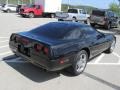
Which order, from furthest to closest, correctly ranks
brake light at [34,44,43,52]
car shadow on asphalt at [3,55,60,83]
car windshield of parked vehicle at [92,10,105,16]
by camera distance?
car windshield of parked vehicle at [92,10,105,16] < car shadow on asphalt at [3,55,60,83] < brake light at [34,44,43,52]

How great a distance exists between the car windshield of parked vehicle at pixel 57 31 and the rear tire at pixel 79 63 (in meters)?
0.56

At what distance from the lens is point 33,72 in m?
6.54

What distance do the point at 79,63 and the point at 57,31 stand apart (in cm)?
110

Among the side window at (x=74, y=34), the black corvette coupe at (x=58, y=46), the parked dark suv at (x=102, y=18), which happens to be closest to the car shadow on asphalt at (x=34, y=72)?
the black corvette coupe at (x=58, y=46)

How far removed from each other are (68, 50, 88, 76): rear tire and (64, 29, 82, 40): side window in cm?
46

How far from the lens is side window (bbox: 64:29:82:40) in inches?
256

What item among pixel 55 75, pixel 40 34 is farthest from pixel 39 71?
pixel 40 34

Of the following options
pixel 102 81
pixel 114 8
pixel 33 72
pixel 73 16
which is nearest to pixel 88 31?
pixel 102 81

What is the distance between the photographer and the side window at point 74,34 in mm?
6495

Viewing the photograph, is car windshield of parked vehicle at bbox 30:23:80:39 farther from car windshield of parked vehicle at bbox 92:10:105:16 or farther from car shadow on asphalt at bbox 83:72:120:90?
car windshield of parked vehicle at bbox 92:10:105:16

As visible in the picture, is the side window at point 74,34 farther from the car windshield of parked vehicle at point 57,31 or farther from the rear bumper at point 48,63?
the rear bumper at point 48,63

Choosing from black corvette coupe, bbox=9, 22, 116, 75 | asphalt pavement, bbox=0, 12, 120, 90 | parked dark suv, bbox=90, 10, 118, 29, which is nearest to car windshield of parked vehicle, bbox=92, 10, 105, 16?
parked dark suv, bbox=90, 10, 118, 29

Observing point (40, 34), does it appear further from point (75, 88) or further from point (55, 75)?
point (75, 88)

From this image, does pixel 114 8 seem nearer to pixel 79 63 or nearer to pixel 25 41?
pixel 79 63
